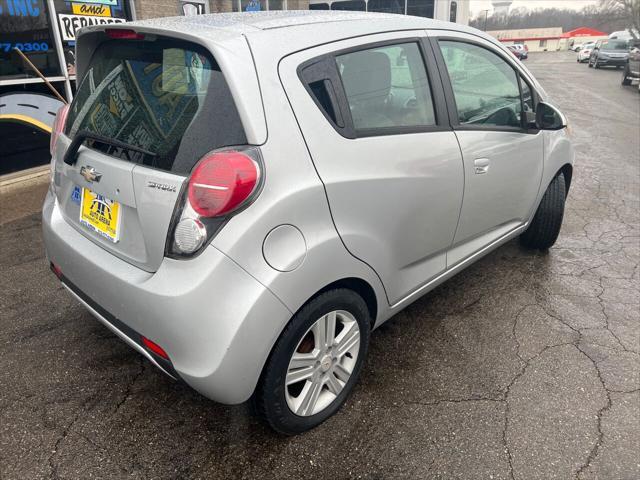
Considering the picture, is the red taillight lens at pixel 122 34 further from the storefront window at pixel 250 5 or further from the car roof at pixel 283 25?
the storefront window at pixel 250 5

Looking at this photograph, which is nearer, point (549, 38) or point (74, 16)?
point (74, 16)

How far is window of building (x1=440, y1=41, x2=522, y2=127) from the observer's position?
2633 millimetres

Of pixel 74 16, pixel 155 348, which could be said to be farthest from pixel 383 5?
pixel 155 348

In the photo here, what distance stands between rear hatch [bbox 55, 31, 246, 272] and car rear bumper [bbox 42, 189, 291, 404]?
0.12 meters

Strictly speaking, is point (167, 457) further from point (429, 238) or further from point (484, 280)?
point (484, 280)

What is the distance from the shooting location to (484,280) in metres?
3.54

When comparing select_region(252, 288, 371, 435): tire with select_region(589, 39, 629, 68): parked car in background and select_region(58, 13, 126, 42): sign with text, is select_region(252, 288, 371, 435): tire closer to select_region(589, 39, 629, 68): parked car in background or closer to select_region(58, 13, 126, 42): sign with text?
select_region(58, 13, 126, 42): sign with text

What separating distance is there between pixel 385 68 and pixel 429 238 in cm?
87

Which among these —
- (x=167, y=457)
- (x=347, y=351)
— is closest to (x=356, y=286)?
(x=347, y=351)

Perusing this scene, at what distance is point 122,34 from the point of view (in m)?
2.08

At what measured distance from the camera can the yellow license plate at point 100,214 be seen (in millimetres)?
1951

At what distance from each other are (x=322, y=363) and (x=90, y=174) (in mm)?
1259

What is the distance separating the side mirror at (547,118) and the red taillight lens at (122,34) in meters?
2.38

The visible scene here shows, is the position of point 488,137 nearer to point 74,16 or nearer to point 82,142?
point 82,142
